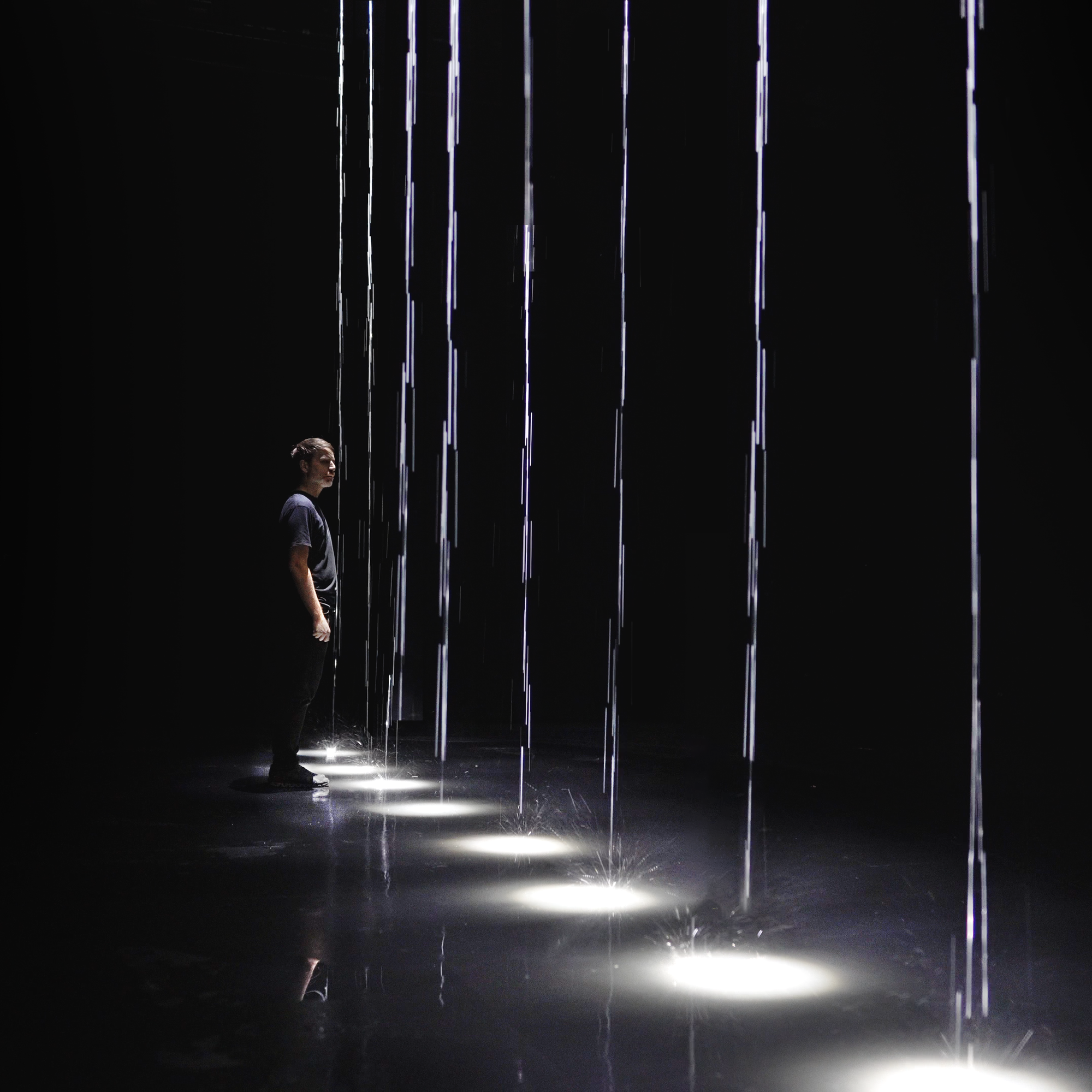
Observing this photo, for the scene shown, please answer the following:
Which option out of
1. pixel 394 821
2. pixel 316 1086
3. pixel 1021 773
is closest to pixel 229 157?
pixel 394 821

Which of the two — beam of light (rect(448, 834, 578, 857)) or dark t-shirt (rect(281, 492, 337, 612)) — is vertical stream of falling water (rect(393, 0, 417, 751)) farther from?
beam of light (rect(448, 834, 578, 857))

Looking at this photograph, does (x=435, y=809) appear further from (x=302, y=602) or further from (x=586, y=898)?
(x=586, y=898)

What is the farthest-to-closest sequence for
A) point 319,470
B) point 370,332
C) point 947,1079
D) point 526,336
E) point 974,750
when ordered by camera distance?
point 526,336 → point 370,332 → point 319,470 → point 974,750 → point 947,1079

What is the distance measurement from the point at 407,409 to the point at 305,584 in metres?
3.16

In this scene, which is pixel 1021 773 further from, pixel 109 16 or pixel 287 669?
pixel 109 16

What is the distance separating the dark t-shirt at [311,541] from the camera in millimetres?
4262

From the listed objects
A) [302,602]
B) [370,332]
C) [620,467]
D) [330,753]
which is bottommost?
[330,753]

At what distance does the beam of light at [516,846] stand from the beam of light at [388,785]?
3.38 feet

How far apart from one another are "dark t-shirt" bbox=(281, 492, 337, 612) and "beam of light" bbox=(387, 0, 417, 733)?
8.78ft

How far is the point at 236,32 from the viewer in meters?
7.25

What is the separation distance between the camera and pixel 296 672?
14.1ft

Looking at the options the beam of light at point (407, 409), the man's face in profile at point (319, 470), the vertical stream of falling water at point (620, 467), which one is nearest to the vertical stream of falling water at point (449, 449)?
the beam of light at point (407, 409)

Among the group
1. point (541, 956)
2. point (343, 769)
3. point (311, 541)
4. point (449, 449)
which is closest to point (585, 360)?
point (449, 449)

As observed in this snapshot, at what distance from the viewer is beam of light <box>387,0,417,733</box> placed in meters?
7.07
